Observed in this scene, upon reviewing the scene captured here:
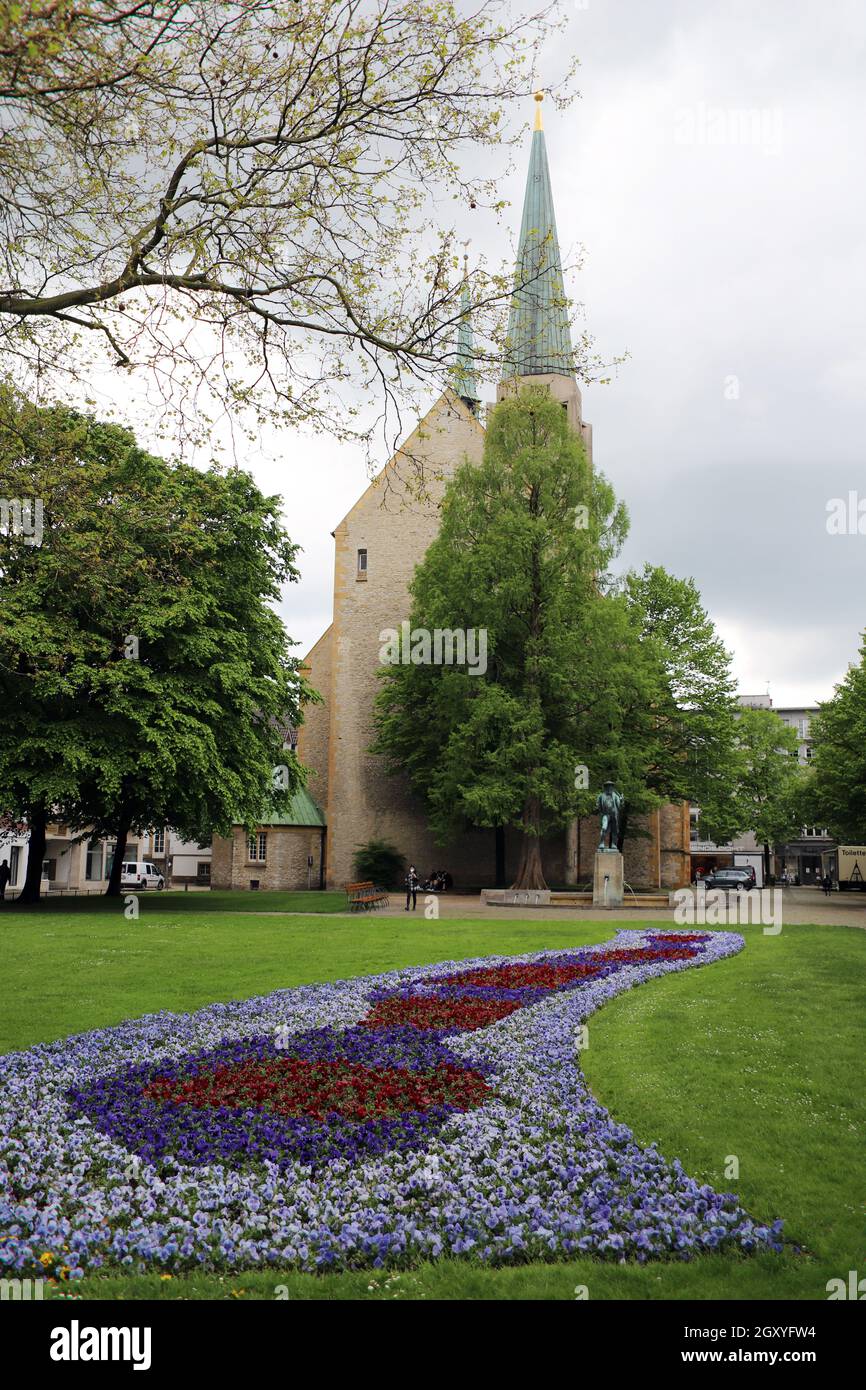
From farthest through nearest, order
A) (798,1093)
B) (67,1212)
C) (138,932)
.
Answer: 1. (138,932)
2. (798,1093)
3. (67,1212)

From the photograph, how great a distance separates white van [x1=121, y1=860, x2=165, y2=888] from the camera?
5828cm

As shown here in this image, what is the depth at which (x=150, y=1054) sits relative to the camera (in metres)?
9.91

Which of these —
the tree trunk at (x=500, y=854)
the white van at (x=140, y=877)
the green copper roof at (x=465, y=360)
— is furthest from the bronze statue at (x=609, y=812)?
the white van at (x=140, y=877)

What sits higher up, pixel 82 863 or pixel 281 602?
pixel 281 602

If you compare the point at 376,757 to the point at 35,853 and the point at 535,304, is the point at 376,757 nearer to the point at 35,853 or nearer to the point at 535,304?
the point at 35,853

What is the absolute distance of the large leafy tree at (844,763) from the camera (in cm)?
3835

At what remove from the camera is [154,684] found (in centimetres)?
2927
